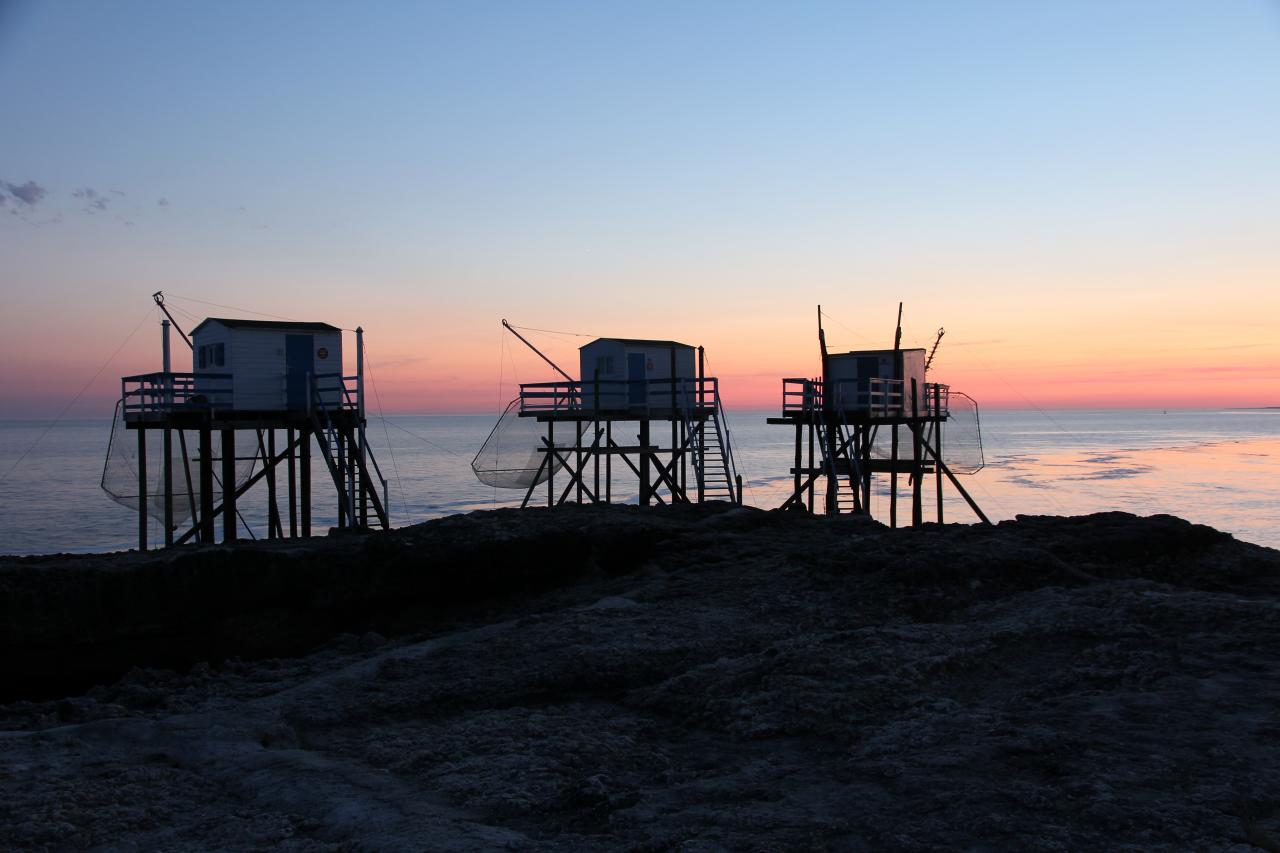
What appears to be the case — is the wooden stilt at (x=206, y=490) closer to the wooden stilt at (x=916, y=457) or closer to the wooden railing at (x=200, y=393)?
the wooden railing at (x=200, y=393)

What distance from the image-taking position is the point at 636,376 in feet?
101

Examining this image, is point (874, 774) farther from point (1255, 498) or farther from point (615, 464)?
point (615, 464)

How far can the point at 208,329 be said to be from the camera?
81.9 feet

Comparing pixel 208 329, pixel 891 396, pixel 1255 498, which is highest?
pixel 208 329

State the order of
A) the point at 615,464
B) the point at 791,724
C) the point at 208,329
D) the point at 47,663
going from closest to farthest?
the point at 791,724 < the point at 47,663 < the point at 208,329 < the point at 615,464

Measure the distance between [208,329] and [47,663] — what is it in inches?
520

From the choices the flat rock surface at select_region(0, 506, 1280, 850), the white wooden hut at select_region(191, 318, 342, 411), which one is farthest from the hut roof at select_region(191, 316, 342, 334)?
the flat rock surface at select_region(0, 506, 1280, 850)

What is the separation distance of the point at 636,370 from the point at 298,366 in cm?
1022

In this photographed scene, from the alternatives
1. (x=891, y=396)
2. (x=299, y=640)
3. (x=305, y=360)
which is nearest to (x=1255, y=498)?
(x=891, y=396)

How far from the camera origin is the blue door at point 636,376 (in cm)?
3009

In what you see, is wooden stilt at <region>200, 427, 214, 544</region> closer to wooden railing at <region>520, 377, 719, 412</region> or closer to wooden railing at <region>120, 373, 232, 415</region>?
wooden railing at <region>120, 373, 232, 415</region>

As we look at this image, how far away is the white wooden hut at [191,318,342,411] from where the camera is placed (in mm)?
24312

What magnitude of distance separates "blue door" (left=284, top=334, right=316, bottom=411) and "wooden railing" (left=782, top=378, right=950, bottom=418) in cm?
1381

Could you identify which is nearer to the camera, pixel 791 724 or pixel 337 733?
pixel 791 724
